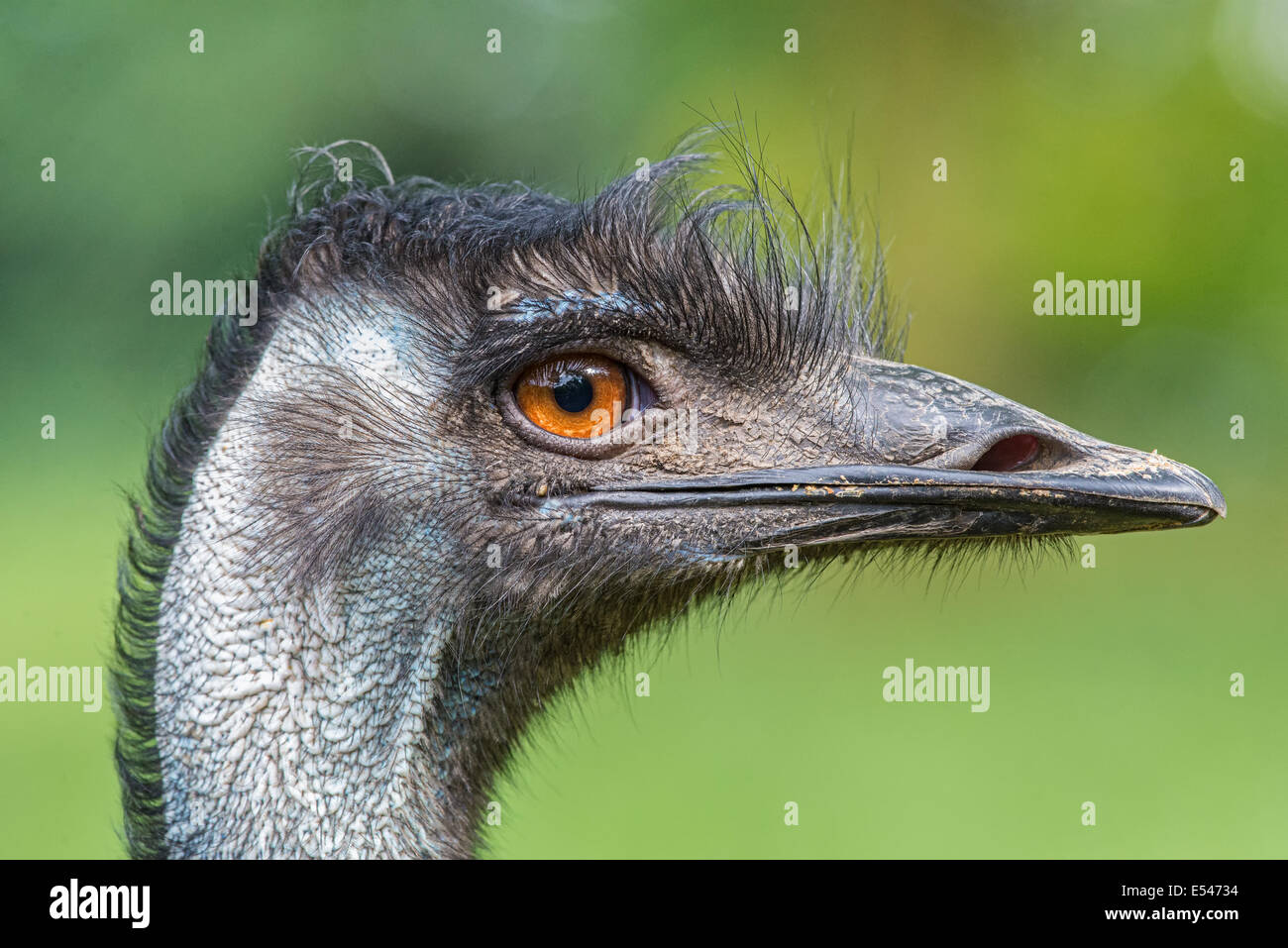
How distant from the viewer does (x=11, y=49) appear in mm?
8125

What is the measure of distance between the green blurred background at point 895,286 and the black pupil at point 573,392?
257cm

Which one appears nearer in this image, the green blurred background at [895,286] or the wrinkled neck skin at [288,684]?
the wrinkled neck skin at [288,684]

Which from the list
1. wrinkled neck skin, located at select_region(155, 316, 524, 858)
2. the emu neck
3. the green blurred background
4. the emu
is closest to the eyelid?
the emu

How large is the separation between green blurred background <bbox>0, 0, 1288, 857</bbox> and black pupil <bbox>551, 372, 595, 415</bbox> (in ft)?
8.44

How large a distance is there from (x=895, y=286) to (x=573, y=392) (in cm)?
280

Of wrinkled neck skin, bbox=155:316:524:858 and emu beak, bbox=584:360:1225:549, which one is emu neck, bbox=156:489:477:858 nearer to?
wrinkled neck skin, bbox=155:316:524:858

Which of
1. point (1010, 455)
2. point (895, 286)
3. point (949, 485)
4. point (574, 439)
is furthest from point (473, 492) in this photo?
point (895, 286)

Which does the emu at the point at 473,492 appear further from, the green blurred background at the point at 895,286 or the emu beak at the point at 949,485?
the green blurred background at the point at 895,286

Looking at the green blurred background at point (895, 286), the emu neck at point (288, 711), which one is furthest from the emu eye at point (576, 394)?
the green blurred background at point (895, 286)

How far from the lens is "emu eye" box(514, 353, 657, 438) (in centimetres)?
227

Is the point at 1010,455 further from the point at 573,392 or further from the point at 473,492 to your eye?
the point at 473,492

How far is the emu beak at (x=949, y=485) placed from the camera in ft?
7.07

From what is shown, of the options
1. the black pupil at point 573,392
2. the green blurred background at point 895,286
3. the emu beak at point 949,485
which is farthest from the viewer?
the green blurred background at point 895,286

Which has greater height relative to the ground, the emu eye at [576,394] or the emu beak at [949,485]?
the emu eye at [576,394]
